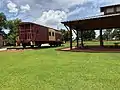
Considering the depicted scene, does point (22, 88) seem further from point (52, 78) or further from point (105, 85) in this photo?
point (105, 85)

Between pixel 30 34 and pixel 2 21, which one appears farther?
pixel 2 21

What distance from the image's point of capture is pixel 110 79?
316 inches

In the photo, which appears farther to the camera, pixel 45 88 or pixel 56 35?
pixel 56 35

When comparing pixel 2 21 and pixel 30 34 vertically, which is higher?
pixel 2 21

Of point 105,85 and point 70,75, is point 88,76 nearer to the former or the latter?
point 70,75

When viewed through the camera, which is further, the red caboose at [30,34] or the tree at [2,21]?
the tree at [2,21]

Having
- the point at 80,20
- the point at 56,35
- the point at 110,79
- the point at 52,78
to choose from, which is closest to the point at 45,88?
the point at 52,78

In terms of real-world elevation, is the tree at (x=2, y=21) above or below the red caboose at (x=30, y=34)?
above

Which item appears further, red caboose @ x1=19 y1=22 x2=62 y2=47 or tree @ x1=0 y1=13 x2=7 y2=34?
tree @ x1=0 y1=13 x2=7 y2=34

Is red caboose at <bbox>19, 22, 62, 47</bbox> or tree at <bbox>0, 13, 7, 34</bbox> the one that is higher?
tree at <bbox>0, 13, 7, 34</bbox>

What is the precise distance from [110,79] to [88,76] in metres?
0.96

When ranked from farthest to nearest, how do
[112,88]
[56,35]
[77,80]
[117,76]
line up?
[56,35] → [117,76] → [77,80] → [112,88]

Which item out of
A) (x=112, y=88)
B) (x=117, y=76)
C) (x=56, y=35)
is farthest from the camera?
(x=56, y=35)

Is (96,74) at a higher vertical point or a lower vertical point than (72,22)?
lower
